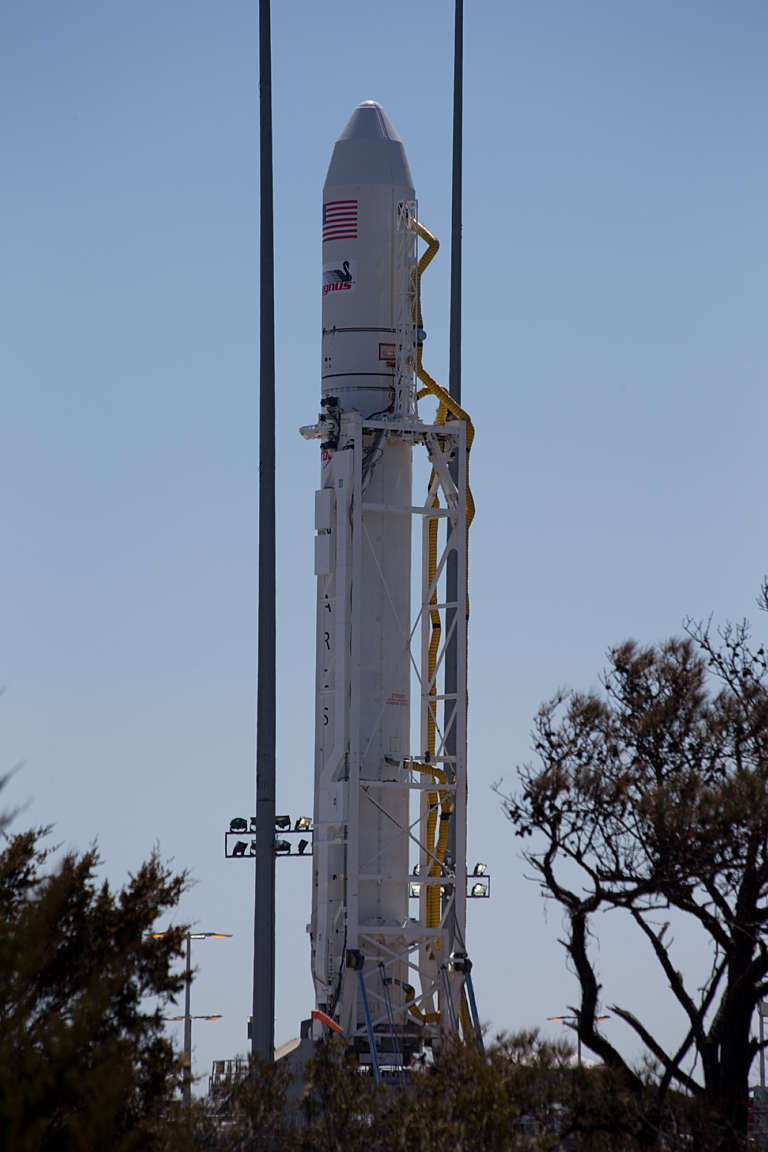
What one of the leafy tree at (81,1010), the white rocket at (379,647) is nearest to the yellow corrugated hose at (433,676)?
the white rocket at (379,647)

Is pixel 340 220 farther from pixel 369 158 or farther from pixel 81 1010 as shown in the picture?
pixel 81 1010

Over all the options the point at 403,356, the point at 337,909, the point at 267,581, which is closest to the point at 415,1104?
the point at 337,909

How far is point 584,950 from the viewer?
28.8m

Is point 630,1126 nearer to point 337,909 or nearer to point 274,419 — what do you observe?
point 337,909

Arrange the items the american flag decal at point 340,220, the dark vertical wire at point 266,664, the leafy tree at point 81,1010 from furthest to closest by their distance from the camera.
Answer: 1. the american flag decal at point 340,220
2. the dark vertical wire at point 266,664
3. the leafy tree at point 81,1010

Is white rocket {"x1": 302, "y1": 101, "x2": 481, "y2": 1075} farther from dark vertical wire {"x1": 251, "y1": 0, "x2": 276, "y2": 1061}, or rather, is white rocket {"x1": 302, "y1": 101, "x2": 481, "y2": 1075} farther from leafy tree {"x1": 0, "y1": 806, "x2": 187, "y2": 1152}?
leafy tree {"x1": 0, "y1": 806, "x2": 187, "y2": 1152}

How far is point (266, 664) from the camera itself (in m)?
40.9

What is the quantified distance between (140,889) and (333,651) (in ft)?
34.5

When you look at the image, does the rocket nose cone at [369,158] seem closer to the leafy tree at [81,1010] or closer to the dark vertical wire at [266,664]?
the dark vertical wire at [266,664]

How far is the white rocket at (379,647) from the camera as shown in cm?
4038

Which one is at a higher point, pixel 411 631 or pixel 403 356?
Answer: pixel 403 356

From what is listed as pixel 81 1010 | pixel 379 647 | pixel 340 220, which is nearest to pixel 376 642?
pixel 379 647

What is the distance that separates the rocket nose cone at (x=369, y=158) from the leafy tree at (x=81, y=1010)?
16.2 meters

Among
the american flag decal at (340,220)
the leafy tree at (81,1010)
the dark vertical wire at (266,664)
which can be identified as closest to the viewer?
the leafy tree at (81,1010)
